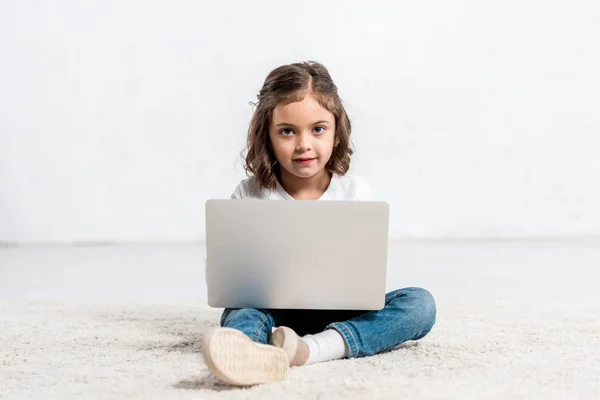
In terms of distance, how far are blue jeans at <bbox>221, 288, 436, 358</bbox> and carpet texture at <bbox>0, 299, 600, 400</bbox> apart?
0.03 m

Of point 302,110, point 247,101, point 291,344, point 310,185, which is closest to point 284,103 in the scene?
point 302,110

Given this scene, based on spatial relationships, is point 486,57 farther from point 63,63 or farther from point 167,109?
point 63,63

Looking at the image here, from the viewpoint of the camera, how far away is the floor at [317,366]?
1146 mm

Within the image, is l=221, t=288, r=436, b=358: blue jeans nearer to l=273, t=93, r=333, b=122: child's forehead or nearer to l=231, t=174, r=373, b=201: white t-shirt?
l=231, t=174, r=373, b=201: white t-shirt

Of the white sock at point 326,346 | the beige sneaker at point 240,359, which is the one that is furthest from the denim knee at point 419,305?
the beige sneaker at point 240,359

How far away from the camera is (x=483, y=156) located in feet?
10.8

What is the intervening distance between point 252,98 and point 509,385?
7.23 feet

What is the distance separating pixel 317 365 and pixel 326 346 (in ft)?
0.16

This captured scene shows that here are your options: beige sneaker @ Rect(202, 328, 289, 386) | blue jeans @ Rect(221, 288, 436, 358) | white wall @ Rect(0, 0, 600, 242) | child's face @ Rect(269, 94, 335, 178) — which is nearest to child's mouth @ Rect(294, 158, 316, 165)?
child's face @ Rect(269, 94, 335, 178)

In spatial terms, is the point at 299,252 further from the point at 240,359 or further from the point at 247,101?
the point at 247,101

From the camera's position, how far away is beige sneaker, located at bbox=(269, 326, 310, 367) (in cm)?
123

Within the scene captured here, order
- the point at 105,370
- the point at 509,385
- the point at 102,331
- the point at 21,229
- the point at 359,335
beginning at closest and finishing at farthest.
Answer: the point at 509,385
the point at 105,370
the point at 359,335
the point at 102,331
the point at 21,229

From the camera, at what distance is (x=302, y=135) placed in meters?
1.60

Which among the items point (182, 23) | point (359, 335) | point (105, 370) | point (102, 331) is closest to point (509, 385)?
point (359, 335)
